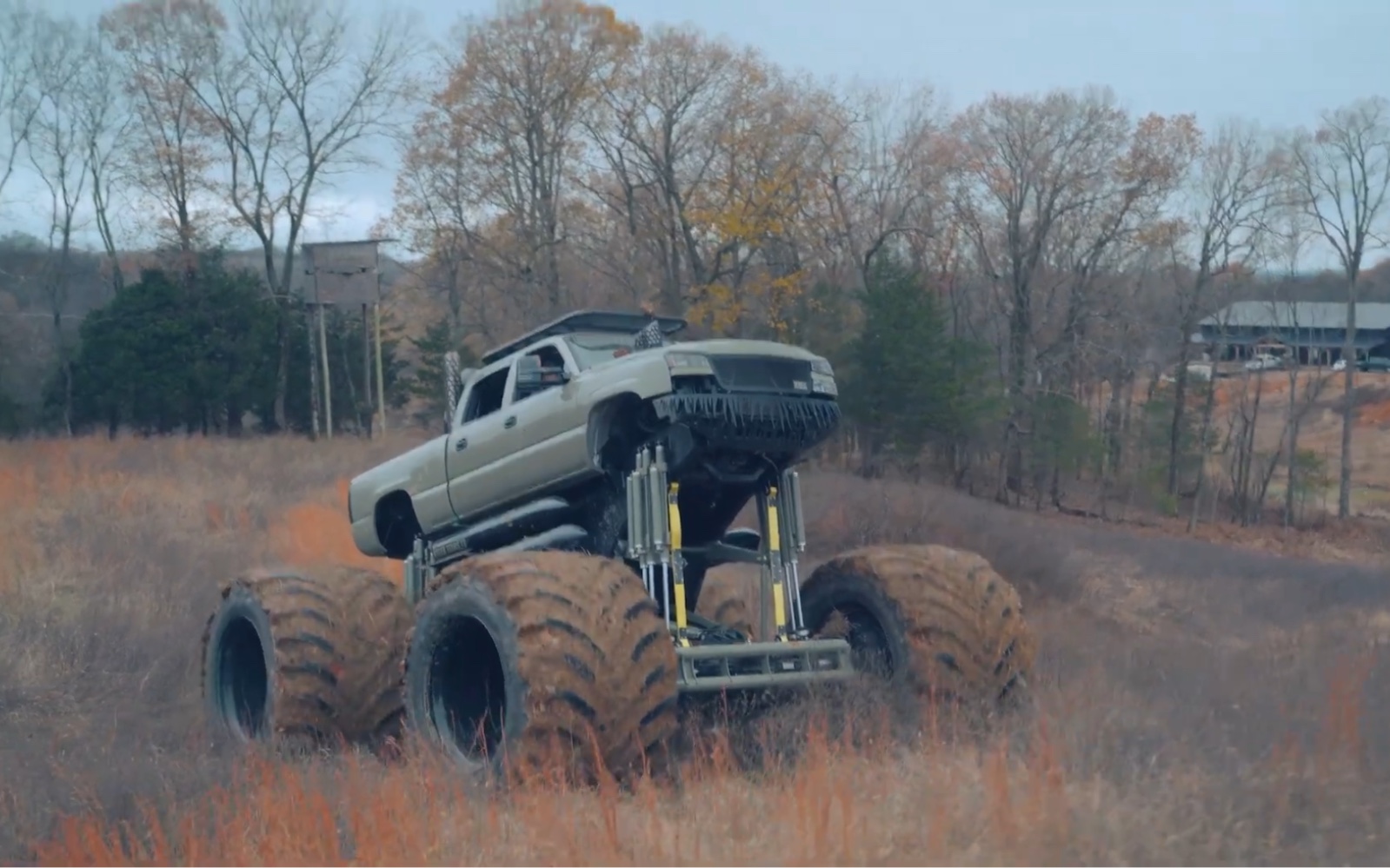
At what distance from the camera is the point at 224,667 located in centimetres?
1005

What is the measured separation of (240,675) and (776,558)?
13.7 ft

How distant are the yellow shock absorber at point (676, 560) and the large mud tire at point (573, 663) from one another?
696 mm

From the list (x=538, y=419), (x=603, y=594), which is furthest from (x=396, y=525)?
(x=603, y=594)

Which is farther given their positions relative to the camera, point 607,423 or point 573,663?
point 607,423

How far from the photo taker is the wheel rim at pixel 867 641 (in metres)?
8.56

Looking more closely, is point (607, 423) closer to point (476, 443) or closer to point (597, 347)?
point (597, 347)

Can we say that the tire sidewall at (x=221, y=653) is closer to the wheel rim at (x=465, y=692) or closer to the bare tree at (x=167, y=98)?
the wheel rim at (x=465, y=692)

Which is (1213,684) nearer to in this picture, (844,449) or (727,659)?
(727,659)

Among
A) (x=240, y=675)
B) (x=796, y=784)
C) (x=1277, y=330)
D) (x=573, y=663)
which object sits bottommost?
(x=240, y=675)

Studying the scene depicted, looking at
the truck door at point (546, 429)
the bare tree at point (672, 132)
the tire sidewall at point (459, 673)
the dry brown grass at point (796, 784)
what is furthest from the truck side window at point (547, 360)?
the bare tree at point (672, 132)

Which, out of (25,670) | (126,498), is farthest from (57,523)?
(25,670)

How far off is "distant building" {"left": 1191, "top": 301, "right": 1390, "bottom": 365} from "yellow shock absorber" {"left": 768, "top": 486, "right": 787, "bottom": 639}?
5085cm

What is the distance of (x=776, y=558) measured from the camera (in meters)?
8.62

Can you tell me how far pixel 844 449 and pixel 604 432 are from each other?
3581 centimetres
